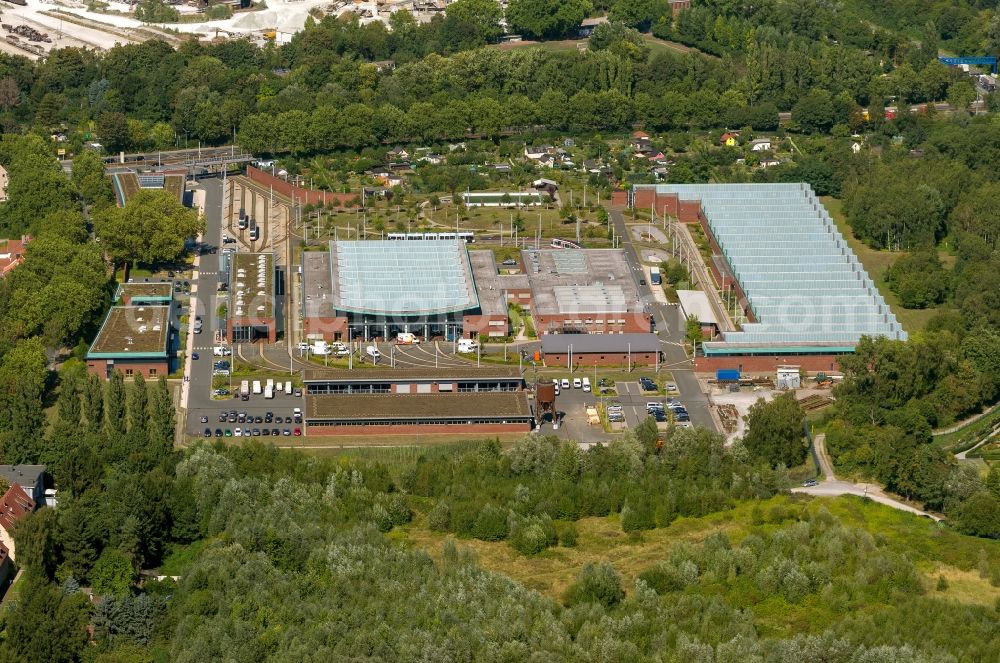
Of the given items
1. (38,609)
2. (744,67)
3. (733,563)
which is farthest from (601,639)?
(744,67)

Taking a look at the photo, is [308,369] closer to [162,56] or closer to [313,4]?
[162,56]

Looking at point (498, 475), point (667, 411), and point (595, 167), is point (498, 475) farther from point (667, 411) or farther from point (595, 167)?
point (595, 167)

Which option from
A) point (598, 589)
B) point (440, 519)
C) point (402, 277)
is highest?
point (402, 277)

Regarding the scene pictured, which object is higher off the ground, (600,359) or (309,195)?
(309,195)

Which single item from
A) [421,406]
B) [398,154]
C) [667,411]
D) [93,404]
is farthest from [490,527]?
[398,154]

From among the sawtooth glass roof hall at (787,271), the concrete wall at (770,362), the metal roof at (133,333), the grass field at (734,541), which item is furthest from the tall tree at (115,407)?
the sawtooth glass roof hall at (787,271)

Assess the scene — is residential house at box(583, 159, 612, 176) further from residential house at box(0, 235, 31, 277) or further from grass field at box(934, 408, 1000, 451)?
grass field at box(934, 408, 1000, 451)

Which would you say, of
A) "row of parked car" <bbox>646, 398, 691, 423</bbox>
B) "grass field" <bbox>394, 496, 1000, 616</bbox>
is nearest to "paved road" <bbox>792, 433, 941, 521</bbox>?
"grass field" <bbox>394, 496, 1000, 616</bbox>
